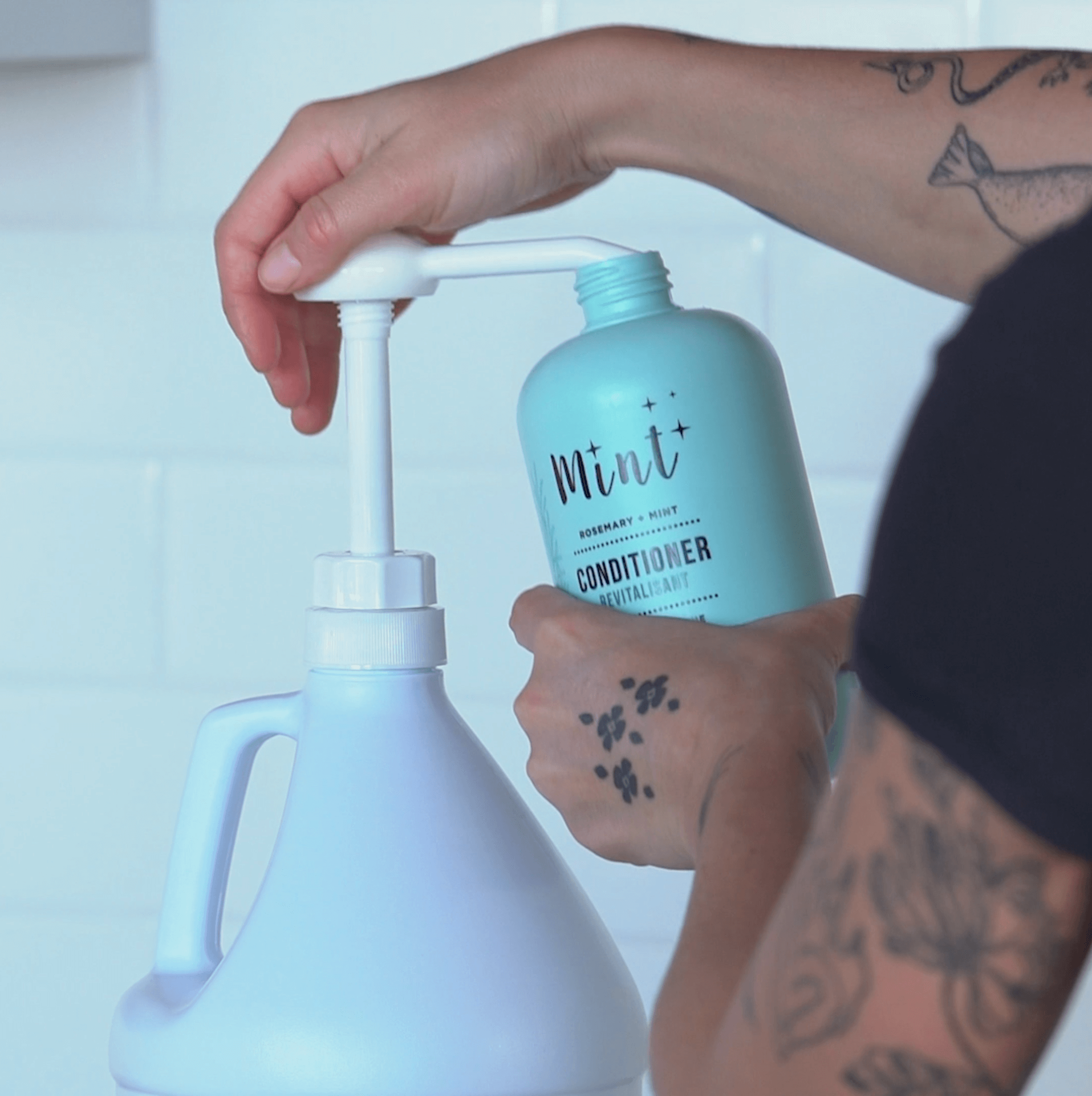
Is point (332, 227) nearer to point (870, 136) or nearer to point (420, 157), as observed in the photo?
point (420, 157)

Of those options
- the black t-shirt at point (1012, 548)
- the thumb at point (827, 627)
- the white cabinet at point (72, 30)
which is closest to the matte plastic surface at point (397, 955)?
the thumb at point (827, 627)

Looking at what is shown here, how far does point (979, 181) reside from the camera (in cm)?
51

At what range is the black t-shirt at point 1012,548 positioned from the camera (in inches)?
10.0

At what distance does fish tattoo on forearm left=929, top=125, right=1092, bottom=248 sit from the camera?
50 centimetres

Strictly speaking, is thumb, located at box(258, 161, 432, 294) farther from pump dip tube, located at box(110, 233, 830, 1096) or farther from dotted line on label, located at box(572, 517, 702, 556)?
dotted line on label, located at box(572, 517, 702, 556)

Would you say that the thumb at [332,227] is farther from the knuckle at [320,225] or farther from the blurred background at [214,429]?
the blurred background at [214,429]

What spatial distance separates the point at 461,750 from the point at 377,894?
0.06 metres

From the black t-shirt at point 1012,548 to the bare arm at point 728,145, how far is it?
0.84ft

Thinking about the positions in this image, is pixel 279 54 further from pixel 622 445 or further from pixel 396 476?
pixel 622 445

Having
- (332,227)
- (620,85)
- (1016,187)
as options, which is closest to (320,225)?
(332,227)

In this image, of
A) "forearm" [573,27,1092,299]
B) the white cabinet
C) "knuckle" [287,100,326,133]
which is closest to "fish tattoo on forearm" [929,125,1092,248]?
"forearm" [573,27,1092,299]

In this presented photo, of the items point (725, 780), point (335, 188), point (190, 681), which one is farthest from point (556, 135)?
point (190, 681)

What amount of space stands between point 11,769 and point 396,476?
0.25 m

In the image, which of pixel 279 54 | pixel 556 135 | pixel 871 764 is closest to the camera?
pixel 871 764
